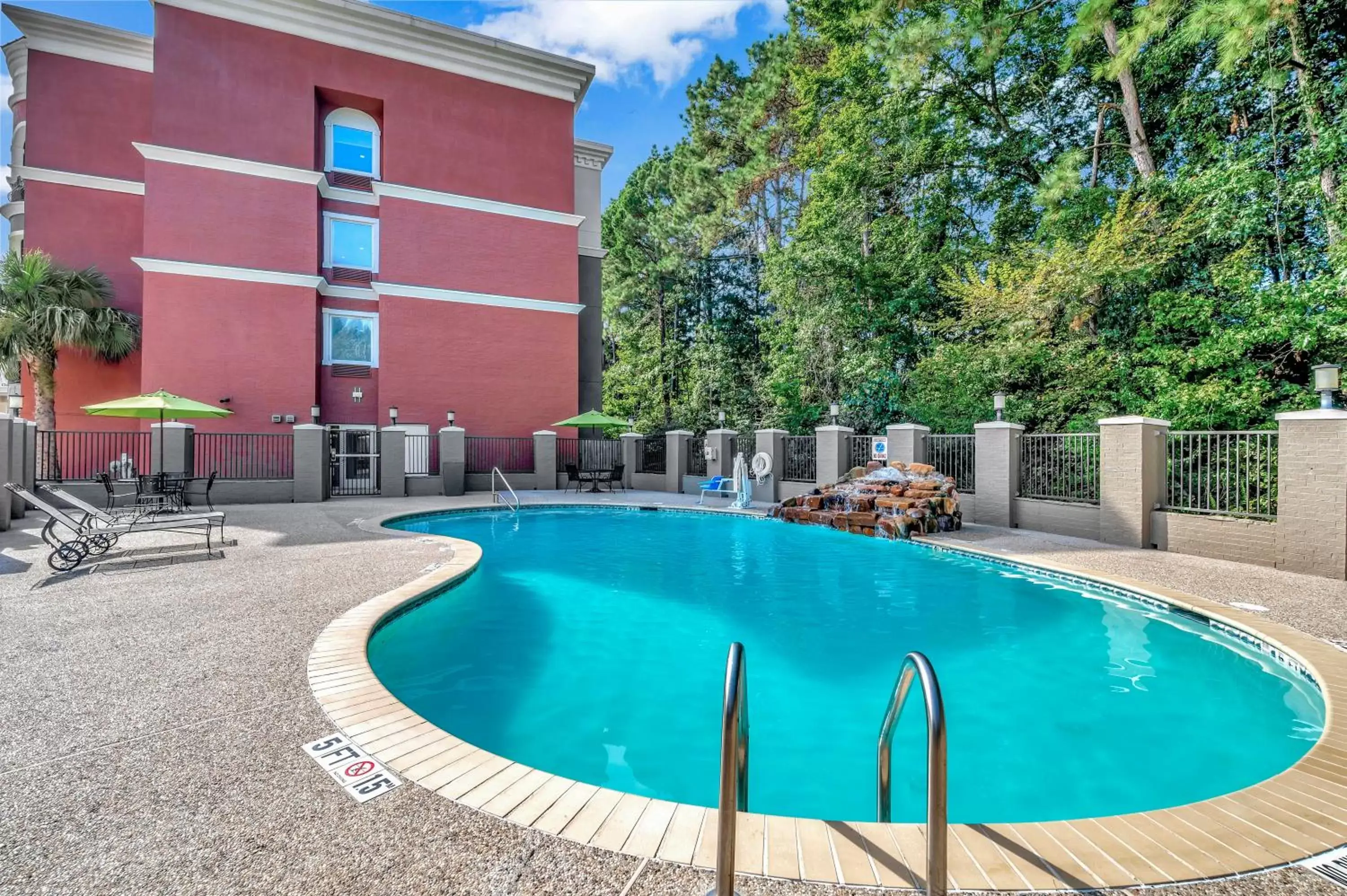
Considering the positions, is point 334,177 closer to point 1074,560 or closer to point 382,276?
point 382,276

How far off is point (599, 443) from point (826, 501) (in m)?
9.12

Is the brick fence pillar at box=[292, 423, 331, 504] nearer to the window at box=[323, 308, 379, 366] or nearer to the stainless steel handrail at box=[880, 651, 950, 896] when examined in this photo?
the window at box=[323, 308, 379, 366]

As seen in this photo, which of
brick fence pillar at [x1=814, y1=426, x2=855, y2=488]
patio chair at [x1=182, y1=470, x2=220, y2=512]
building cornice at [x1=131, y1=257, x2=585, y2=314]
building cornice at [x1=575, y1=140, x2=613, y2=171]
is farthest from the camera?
building cornice at [x1=575, y1=140, x2=613, y2=171]

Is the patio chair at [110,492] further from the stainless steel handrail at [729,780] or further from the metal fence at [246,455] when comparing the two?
the stainless steel handrail at [729,780]

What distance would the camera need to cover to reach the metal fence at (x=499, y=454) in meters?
17.3

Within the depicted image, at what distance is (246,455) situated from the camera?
14945 millimetres

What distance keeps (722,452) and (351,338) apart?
1150 centimetres

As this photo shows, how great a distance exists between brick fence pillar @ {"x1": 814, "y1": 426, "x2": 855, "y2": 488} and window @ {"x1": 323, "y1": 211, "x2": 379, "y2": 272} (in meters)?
14.1

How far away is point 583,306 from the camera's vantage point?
19.6 meters

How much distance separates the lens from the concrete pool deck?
176cm

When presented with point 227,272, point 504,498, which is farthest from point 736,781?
point 227,272

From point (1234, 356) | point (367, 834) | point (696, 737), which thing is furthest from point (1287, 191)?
point (367, 834)

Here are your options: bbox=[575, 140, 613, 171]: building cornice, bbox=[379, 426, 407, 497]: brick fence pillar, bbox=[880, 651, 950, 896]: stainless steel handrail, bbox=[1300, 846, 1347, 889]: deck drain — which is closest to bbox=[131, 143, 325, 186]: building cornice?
bbox=[379, 426, 407, 497]: brick fence pillar

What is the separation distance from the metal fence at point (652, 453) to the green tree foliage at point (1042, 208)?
345 cm
